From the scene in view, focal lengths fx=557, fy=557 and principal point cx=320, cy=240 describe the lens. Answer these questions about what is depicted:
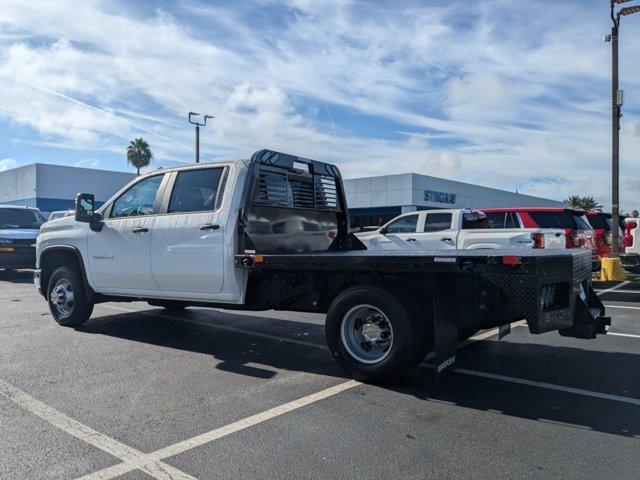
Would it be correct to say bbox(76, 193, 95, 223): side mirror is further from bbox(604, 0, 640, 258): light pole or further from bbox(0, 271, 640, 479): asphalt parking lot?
bbox(604, 0, 640, 258): light pole

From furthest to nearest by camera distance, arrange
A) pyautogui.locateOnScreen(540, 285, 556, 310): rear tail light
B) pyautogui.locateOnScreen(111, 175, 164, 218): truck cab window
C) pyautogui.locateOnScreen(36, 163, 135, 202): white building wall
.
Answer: pyautogui.locateOnScreen(36, 163, 135, 202): white building wall → pyautogui.locateOnScreen(111, 175, 164, 218): truck cab window → pyautogui.locateOnScreen(540, 285, 556, 310): rear tail light

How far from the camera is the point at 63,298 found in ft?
25.2

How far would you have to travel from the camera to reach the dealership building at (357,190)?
3631 centimetres

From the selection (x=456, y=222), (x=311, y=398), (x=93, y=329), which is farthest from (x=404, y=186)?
(x=311, y=398)

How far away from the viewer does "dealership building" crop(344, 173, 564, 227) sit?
35.8m

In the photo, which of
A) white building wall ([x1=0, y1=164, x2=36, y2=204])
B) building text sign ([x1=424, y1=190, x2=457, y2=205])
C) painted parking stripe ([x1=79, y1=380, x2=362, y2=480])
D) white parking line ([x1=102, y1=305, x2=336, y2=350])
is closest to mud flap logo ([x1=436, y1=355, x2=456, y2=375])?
painted parking stripe ([x1=79, y1=380, x2=362, y2=480])

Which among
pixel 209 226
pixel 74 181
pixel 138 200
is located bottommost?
pixel 209 226

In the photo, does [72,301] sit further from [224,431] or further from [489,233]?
[489,233]

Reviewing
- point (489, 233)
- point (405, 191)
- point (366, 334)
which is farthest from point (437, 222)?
point (405, 191)

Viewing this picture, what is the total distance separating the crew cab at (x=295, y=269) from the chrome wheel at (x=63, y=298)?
0.08 ft

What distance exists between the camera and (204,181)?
6352 millimetres

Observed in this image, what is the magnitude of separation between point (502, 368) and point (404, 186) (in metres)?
30.7

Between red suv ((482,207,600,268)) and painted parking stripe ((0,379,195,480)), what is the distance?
9.45 metres

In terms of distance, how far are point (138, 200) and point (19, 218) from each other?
420 inches
